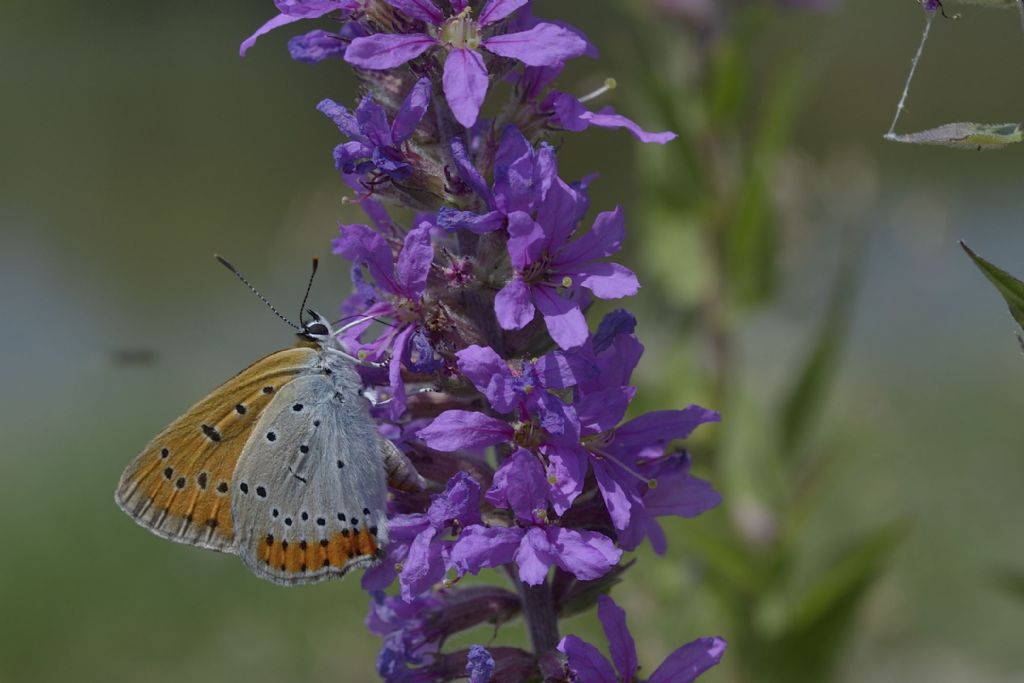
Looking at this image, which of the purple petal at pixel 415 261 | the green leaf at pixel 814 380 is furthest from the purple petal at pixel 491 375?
the green leaf at pixel 814 380

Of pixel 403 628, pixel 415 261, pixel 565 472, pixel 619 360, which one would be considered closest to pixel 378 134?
pixel 415 261

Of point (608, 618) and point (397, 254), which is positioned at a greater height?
point (397, 254)

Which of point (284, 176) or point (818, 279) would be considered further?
point (284, 176)

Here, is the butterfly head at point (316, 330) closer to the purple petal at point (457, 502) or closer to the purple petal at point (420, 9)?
the purple petal at point (457, 502)

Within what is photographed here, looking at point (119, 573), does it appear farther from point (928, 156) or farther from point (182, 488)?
point (928, 156)

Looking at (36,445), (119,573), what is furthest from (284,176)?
(119,573)

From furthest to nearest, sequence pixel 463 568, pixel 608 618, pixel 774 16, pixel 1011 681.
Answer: pixel 1011 681 < pixel 774 16 < pixel 608 618 < pixel 463 568

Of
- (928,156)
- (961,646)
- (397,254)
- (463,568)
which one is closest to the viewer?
(463,568)
